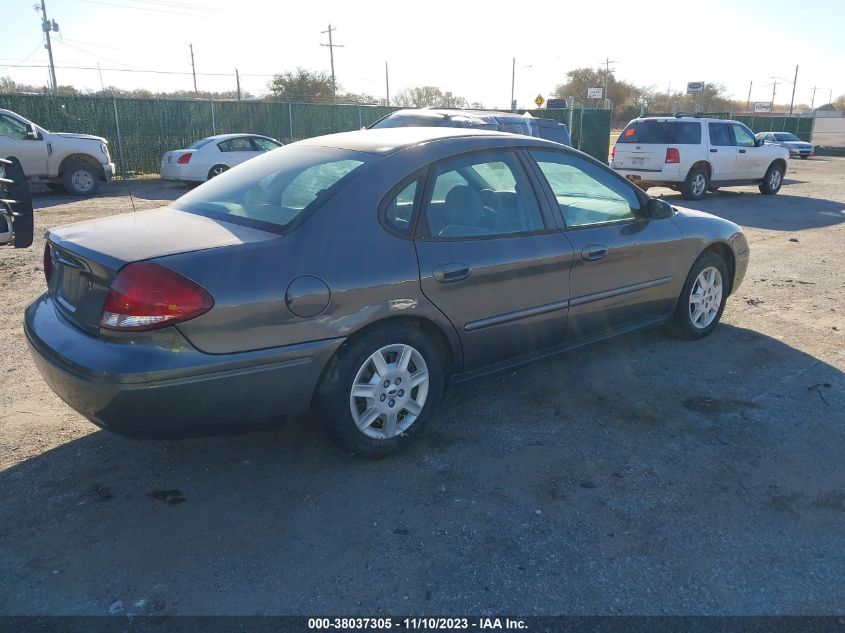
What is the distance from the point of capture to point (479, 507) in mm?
3146

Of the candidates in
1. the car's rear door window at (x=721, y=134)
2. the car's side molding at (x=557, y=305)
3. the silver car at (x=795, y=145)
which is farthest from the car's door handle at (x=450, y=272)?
the silver car at (x=795, y=145)

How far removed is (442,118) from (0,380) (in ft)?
27.1

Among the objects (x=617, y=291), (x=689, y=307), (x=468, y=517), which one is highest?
(x=617, y=291)

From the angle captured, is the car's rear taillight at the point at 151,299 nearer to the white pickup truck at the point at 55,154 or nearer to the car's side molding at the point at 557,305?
the car's side molding at the point at 557,305

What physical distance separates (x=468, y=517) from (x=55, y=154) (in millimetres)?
14528

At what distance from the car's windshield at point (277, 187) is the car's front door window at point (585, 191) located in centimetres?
129

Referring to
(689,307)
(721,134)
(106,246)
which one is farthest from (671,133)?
(106,246)

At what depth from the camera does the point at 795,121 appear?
43031 mm

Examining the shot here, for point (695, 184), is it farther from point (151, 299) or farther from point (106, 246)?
point (151, 299)

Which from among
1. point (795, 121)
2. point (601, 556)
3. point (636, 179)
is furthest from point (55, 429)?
point (795, 121)

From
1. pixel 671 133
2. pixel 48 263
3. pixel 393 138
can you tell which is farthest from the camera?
pixel 671 133

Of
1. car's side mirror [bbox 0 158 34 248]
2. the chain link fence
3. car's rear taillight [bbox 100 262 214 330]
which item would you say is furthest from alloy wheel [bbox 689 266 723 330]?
the chain link fence

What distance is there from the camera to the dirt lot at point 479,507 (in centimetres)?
259

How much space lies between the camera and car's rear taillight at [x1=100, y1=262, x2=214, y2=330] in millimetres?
2799
